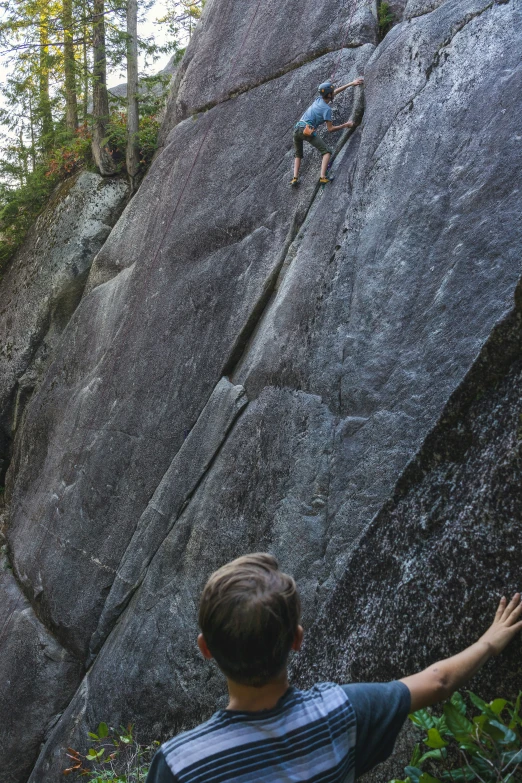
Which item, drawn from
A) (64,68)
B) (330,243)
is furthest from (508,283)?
(64,68)

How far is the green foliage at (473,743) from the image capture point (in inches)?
83.7

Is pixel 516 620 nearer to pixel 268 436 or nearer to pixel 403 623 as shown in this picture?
pixel 403 623

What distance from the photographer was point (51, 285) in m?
14.7

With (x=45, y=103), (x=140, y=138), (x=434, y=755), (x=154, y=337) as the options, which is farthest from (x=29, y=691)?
(x=45, y=103)

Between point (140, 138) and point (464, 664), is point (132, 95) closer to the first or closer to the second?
point (140, 138)

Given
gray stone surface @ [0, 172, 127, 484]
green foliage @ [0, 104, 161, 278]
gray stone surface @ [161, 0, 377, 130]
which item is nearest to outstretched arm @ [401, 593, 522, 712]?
gray stone surface @ [161, 0, 377, 130]

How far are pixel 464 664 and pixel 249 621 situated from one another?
33.0 inches

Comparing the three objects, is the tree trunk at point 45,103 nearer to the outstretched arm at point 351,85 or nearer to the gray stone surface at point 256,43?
the gray stone surface at point 256,43

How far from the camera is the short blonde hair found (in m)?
1.88

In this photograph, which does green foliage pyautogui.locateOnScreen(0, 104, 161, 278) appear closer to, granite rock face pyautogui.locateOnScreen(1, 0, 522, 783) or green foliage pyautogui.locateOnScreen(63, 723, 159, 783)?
granite rock face pyautogui.locateOnScreen(1, 0, 522, 783)

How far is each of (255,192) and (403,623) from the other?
842cm

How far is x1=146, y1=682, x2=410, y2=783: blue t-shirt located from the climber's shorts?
7880mm

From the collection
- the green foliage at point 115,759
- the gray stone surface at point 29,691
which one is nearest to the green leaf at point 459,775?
the green foliage at point 115,759

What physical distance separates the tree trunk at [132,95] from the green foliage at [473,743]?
13.7m
